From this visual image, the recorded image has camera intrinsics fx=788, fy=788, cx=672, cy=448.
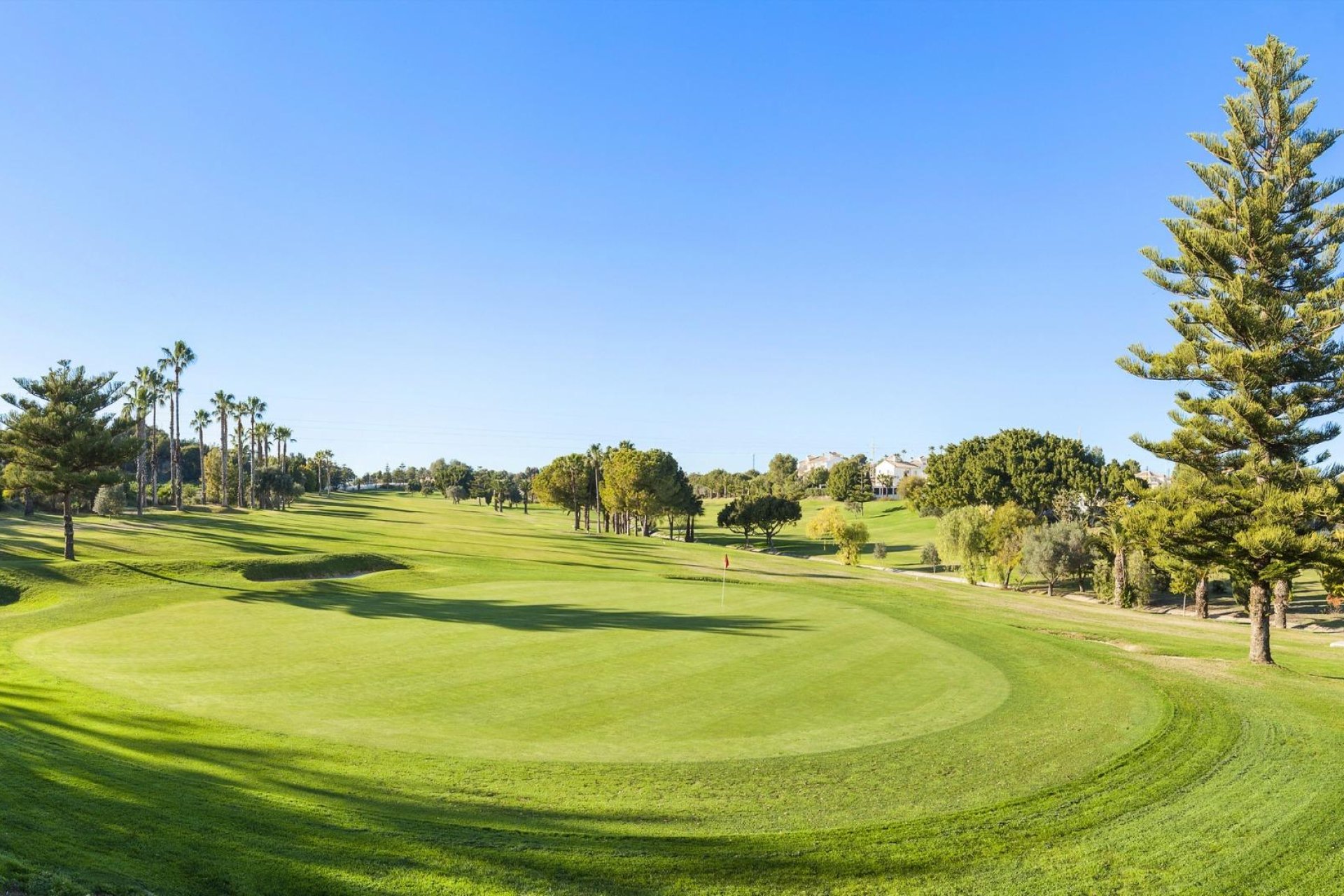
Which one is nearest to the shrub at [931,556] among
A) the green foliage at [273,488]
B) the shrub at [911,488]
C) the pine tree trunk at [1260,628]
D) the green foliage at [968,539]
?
the green foliage at [968,539]

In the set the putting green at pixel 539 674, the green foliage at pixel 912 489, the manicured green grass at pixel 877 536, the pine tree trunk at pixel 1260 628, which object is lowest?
the manicured green grass at pixel 877 536

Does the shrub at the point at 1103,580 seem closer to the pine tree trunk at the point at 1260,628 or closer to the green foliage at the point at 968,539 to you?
the green foliage at the point at 968,539

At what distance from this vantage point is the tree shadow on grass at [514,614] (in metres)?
25.6

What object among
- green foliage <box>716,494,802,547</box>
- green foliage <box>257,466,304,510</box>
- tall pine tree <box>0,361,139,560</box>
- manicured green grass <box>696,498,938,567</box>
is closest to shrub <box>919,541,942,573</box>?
manicured green grass <box>696,498,938,567</box>

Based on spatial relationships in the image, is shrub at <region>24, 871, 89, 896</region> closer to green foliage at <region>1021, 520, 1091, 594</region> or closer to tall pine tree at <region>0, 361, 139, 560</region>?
tall pine tree at <region>0, 361, 139, 560</region>

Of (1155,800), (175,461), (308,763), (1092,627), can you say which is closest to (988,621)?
(1092,627)

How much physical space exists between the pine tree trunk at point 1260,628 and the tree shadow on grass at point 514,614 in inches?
536

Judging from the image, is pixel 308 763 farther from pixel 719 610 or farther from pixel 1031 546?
pixel 1031 546

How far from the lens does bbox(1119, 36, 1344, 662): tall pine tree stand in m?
23.8

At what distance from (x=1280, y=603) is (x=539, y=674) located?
49.4 meters

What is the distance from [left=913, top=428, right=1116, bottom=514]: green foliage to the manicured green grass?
7101mm

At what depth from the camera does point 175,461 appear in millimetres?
80250

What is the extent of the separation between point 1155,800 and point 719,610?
19.4 metres

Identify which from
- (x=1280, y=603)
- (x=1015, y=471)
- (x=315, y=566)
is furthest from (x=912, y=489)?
(x=315, y=566)
